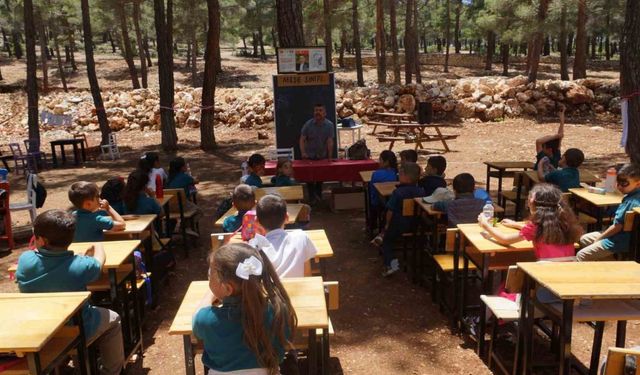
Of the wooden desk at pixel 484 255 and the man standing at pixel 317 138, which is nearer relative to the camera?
the wooden desk at pixel 484 255

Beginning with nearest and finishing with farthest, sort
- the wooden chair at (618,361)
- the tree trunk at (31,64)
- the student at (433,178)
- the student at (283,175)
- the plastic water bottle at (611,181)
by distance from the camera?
the wooden chair at (618,361)
the plastic water bottle at (611,181)
the student at (433,178)
the student at (283,175)
the tree trunk at (31,64)

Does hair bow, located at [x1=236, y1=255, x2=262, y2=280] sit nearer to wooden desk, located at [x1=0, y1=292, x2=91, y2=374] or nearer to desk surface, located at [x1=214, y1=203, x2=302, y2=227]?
wooden desk, located at [x1=0, y1=292, x2=91, y2=374]

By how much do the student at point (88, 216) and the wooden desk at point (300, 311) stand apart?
5.20 feet

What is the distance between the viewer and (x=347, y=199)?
26.6 feet

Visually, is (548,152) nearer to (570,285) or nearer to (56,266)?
(570,285)

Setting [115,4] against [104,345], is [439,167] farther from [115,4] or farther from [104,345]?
[115,4]

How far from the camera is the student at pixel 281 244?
11.1ft

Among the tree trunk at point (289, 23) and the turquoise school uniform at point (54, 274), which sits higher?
the tree trunk at point (289, 23)

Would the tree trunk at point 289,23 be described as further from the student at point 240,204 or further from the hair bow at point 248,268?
the hair bow at point 248,268

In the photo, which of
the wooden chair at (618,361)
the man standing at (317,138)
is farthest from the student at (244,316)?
the man standing at (317,138)

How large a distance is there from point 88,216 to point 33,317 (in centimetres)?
186

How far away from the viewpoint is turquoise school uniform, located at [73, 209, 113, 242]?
14.1ft

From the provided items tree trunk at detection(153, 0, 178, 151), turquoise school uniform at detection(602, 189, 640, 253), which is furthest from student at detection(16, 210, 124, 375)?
tree trunk at detection(153, 0, 178, 151)

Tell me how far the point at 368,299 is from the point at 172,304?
181 cm
